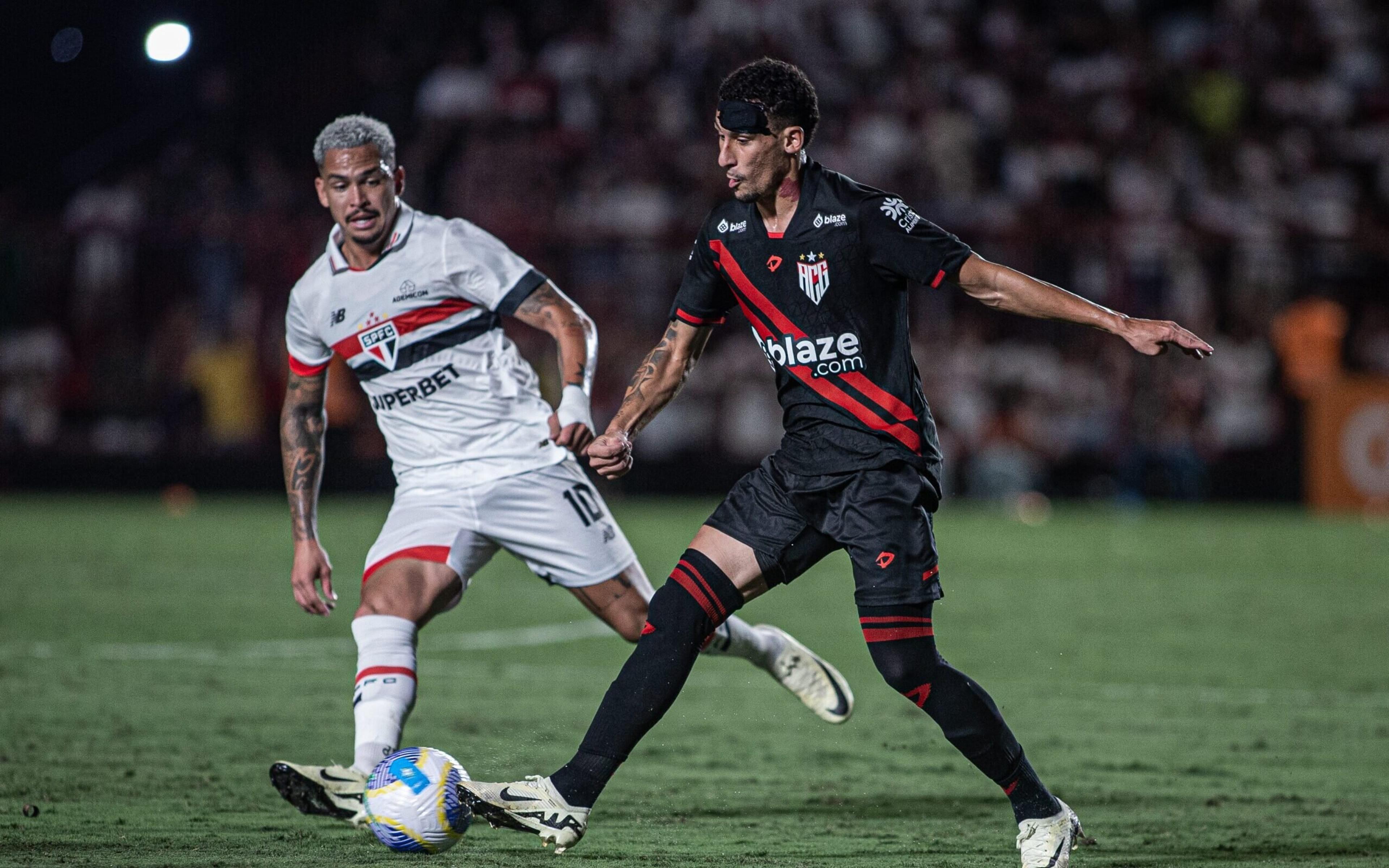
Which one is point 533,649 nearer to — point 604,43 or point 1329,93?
point 604,43

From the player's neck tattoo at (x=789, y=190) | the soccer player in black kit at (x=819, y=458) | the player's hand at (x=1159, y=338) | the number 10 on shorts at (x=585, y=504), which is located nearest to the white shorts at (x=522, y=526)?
the number 10 on shorts at (x=585, y=504)

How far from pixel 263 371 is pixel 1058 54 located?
1116 cm

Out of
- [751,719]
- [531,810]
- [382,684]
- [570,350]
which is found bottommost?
[751,719]

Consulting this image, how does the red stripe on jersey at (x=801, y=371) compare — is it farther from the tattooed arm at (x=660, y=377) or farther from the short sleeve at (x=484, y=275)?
the short sleeve at (x=484, y=275)

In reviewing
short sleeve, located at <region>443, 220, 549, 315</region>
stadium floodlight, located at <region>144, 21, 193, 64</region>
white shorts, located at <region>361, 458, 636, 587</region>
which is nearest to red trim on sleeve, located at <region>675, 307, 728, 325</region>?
short sleeve, located at <region>443, 220, 549, 315</region>

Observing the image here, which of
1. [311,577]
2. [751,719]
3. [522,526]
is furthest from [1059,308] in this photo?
[751,719]

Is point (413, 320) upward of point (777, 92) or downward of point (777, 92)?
downward

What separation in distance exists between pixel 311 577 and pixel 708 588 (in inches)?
67.0

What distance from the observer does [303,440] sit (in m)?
6.38

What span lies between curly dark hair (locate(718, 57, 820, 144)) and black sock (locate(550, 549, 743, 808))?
1.34 m

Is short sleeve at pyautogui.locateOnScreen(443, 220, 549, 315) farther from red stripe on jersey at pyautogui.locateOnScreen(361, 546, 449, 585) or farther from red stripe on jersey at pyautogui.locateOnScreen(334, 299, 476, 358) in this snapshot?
red stripe on jersey at pyautogui.locateOnScreen(361, 546, 449, 585)

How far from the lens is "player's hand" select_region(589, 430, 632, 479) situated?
5152mm

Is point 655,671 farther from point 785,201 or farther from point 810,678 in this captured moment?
point 810,678

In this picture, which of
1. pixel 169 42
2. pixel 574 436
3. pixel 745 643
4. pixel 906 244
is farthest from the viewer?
pixel 169 42
